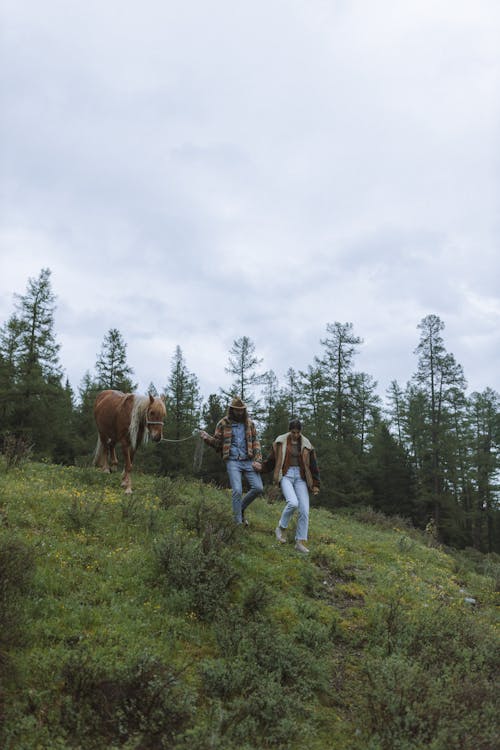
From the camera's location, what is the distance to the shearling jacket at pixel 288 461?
345 inches

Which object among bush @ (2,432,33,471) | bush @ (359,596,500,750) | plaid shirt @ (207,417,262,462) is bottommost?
bush @ (359,596,500,750)

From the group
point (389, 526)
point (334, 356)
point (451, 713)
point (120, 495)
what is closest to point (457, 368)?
point (334, 356)

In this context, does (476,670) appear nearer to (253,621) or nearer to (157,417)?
(253,621)

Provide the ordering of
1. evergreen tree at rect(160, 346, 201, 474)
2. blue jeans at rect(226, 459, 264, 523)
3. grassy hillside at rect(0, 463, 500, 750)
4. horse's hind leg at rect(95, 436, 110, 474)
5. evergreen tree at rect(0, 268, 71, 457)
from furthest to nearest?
evergreen tree at rect(160, 346, 201, 474)
evergreen tree at rect(0, 268, 71, 457)
horse's hind leg at rect(95, 436, 110, 474)
blue jeans at rect(226, 459, 264, 523)
grassy hillside at rect(0, 463, 500, 750)

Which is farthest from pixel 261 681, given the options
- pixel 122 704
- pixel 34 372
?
pixel 34 372

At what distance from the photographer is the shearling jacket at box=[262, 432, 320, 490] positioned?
345 inches

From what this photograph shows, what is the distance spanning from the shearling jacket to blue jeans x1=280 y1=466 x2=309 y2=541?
0.31 ft

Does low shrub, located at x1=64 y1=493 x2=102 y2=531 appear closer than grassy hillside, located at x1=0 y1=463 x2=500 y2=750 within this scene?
No

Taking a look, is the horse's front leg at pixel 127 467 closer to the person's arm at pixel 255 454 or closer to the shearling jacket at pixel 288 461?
the person's arm at pixel 255 454

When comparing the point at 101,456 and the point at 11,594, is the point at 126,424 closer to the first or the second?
the point at 101,456

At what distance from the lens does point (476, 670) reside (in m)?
5.47

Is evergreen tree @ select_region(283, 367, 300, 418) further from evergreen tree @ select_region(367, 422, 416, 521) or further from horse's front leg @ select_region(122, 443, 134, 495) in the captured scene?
horse's front leg @ select_region(122, 443, 134, 495)

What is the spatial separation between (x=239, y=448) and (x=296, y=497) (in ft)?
4.31

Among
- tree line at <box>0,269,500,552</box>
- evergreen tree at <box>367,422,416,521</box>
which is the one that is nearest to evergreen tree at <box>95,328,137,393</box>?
tree line at <box>0,269,500,552</box>
